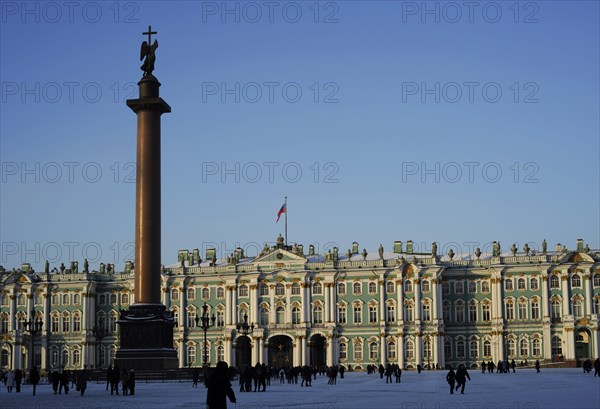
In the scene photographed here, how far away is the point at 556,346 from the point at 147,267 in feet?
177

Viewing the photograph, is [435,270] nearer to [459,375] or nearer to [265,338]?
[265,338]

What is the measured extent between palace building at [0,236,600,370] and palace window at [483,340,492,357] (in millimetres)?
99

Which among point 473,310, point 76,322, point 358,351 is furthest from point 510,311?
point 76,322

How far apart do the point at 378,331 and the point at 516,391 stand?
61238 mm

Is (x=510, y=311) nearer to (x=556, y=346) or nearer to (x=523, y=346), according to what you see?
(x=523, y=346)

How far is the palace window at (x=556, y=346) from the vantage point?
93500mm

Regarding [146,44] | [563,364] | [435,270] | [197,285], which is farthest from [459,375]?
[197,285]

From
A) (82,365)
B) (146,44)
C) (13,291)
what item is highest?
(146,44)

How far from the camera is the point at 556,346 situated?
93.8m

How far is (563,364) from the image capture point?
8100 centimetres

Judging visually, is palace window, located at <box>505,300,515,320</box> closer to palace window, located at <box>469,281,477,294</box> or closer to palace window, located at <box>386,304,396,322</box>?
palace window, located at <box>469,281,477,294</box>

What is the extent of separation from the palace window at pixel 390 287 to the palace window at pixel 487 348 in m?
9.94

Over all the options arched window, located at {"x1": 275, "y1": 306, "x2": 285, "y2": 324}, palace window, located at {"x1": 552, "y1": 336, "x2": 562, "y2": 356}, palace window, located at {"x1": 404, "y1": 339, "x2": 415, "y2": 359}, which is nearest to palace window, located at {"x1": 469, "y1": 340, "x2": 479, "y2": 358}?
palace window, located at {"x1": 404, "y1": 339, "x2": 415, "y2": 359}

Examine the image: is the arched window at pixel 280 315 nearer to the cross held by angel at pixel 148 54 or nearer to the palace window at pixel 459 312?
the palace window at pixel 459 312
